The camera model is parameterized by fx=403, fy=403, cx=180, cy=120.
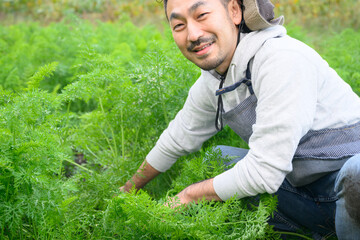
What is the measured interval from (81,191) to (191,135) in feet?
2.60

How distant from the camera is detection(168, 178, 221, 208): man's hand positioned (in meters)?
2.00

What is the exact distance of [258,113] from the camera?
6.02 feet

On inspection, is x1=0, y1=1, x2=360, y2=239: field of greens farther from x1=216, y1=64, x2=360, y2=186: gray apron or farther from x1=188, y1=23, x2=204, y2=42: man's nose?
x1=188, y1=23, x2=204, y2=42: man's nose

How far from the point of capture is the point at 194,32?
2.01 m

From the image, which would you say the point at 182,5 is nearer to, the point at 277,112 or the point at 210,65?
the point at 210,65

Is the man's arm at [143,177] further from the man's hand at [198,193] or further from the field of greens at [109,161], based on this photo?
the man's hand at [198,193]

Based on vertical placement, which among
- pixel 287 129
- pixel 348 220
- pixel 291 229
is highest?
pixel 287 129

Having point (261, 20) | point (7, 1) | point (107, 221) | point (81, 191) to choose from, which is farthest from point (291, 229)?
point (7, 1)

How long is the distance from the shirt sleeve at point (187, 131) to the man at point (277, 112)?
0.09 m

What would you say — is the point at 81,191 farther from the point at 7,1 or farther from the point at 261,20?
the point at 7,1

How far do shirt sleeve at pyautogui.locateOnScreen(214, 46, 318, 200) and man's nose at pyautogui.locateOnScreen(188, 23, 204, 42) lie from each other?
13.4 inches

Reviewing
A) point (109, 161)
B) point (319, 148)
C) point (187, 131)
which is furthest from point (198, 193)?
point (109, 161)

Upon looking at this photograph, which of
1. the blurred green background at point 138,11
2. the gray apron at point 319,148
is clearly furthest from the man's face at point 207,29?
the blurred green background at point 138,11

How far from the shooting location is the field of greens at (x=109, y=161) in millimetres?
1813
